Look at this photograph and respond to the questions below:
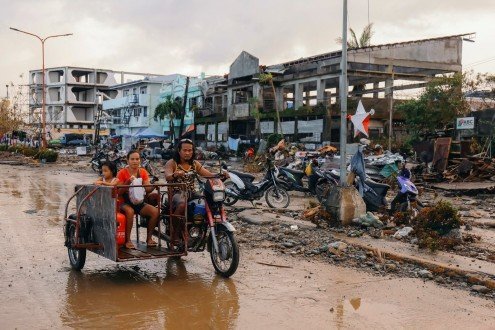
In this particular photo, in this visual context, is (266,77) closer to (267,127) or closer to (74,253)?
(267,127)

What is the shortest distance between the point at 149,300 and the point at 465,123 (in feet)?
61.2

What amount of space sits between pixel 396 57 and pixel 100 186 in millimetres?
33030

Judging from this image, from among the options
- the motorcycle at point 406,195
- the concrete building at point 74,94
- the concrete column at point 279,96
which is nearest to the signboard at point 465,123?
the motorcycle at point 406,195

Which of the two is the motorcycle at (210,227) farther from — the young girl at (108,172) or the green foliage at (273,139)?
the green foliage at (273,139)

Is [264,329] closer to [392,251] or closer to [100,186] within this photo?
[100,186]

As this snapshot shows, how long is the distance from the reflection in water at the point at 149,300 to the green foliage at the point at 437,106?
69.8ft

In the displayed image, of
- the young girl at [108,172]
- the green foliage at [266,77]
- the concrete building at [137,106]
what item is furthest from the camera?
the concrete building at [137,106]

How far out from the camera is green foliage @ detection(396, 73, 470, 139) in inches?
995

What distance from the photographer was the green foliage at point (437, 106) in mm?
25281

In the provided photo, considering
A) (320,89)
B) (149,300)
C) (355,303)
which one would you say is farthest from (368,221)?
(320,89)

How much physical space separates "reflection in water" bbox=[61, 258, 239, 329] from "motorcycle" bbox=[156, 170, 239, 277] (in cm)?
27

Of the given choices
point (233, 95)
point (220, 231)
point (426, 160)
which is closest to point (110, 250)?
point (220, 231)

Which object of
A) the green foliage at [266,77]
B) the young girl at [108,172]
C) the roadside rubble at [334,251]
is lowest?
the roadside rubble at [334,251]

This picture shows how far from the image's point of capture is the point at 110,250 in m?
5.90
